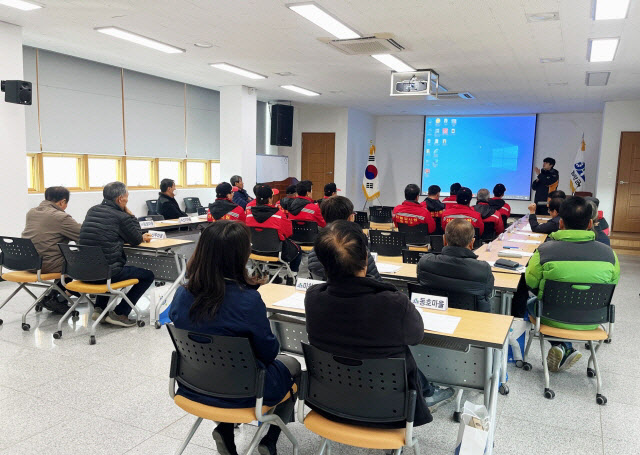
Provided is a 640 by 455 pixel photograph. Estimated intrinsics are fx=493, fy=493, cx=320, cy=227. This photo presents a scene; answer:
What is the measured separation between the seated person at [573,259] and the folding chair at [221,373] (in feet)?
6.83

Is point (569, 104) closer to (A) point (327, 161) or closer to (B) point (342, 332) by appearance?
(A) point (327, 161)

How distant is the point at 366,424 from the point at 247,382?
1.65 feet

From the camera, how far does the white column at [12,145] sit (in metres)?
5.64

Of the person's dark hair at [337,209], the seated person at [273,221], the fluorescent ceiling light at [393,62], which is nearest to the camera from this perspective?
the person's dark hair at [337,209]

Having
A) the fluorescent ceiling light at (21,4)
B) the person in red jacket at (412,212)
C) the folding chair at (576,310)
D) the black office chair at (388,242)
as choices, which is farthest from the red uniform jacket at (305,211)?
the fluorescent ceiling light at (21,4)

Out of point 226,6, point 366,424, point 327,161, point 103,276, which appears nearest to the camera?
point 366,424

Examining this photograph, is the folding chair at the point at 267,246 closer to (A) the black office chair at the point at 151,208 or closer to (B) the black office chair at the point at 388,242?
(B) the black office chair at the point at 388,242

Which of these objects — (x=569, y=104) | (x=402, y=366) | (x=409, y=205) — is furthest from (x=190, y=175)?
(x=402, y=366)

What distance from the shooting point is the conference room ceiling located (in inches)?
187

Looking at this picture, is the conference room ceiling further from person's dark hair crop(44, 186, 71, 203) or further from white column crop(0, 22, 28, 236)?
person's dark hair crop(44, 186, 71, 203)

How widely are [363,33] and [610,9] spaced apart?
2.40m

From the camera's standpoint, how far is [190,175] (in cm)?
1046

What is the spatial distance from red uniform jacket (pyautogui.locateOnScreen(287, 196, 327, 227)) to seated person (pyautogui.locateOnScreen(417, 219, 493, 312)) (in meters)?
3.14

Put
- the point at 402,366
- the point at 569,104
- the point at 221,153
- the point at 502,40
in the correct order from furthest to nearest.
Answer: the point at 569,104
the point at 221,153
the point at 502,40
the point at 402,366
